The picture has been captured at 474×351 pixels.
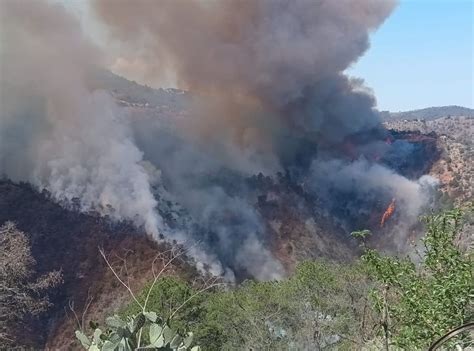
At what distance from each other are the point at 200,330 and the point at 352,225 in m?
49.5

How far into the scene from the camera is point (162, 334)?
14.9ft

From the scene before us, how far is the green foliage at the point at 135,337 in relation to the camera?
14.3 feet

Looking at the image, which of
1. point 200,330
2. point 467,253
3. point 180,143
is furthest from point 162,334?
point 180,143

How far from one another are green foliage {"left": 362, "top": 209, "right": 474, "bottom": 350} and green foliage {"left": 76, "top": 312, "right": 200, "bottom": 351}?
3.36 metres

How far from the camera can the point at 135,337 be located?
4578 mm

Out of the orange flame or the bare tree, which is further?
the orange flame

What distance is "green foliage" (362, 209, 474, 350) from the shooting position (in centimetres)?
713

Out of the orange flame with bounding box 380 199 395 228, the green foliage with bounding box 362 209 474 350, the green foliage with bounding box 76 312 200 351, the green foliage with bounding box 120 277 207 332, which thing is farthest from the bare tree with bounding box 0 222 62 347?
the orange flame with bounding box 380 199 395 228

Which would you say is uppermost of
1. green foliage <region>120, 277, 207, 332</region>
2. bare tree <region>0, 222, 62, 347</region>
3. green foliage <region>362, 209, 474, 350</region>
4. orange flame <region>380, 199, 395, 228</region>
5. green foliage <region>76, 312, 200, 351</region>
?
orange flame <region>380, 199, 395, 228</region>

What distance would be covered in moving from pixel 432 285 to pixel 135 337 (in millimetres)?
4412

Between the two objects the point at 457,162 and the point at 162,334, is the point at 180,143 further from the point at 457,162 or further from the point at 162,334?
the point at 162,334

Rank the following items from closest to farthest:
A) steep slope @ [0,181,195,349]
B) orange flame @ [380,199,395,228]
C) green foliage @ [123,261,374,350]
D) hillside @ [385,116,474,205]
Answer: green foliage @ [123,261,374,350] < steep slope @ [0,181,195,349] < orange flame @ [380,199,395,228] < hillside @ [385,116,474,205]

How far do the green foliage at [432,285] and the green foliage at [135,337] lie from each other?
11.0 feet

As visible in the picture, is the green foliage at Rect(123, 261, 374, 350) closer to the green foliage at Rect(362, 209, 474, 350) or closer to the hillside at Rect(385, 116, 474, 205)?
the green foliage at Rect(362, 209, 474, 350)
